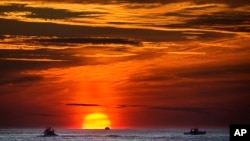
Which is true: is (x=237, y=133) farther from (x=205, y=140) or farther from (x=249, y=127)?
(x=205, y=140)

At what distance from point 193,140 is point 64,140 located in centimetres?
2717

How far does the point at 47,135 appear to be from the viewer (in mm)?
193750

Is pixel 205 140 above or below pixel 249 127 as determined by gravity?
above

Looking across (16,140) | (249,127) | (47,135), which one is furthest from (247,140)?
(47,135)

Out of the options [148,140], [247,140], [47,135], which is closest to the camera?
[247,140]

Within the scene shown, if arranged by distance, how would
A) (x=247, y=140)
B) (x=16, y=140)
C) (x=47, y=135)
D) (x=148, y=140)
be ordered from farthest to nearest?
(x=47, y=135) → (x=148, y=140) → (x=16, y=140) → (x=247, y=140)

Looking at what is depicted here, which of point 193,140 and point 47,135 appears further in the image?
point 47,135

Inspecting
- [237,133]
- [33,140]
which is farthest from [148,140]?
[237,133]

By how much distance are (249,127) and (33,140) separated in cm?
15020

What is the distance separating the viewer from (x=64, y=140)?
175 meters

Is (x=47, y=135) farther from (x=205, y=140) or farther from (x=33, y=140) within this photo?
(x=205, y=140)

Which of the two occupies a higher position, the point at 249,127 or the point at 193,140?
the point at 193,140

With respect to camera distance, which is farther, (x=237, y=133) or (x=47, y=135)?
(x=47, y=135)

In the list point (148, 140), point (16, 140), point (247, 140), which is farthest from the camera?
point (148, 140)
